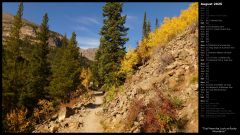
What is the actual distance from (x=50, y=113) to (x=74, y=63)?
962cm

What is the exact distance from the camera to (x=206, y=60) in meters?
14.5

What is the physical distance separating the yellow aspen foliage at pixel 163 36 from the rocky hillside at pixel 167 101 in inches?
467

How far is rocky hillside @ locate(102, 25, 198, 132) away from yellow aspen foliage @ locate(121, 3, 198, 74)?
38.9 ft

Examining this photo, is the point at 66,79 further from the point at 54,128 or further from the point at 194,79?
the point at 194,79

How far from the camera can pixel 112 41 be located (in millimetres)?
40781

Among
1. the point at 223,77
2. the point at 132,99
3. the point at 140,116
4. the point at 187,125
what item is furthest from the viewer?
the point at 132,99

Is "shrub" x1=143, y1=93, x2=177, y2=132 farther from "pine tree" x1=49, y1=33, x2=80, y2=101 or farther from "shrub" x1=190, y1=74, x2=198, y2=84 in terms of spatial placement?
"pine tree" x1=49, y1=33, x2=80, y2=101

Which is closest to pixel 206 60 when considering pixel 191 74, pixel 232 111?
pixel 232 111

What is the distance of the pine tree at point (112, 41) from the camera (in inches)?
1542

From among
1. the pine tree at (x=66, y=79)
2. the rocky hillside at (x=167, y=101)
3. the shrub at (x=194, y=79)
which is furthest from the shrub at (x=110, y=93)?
the shrub at (x=194, y=79)

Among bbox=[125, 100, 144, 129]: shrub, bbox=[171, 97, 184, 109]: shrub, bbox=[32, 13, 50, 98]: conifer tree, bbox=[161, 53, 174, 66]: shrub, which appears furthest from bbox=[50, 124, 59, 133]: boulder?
bbox=[32, 13, 50, 98]: conifer tree

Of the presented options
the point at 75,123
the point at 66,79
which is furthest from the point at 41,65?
the point at 75,123

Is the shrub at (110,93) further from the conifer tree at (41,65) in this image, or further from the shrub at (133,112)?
the shrub at (133,112)

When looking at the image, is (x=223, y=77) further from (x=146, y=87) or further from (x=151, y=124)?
(x=146, y=87)
